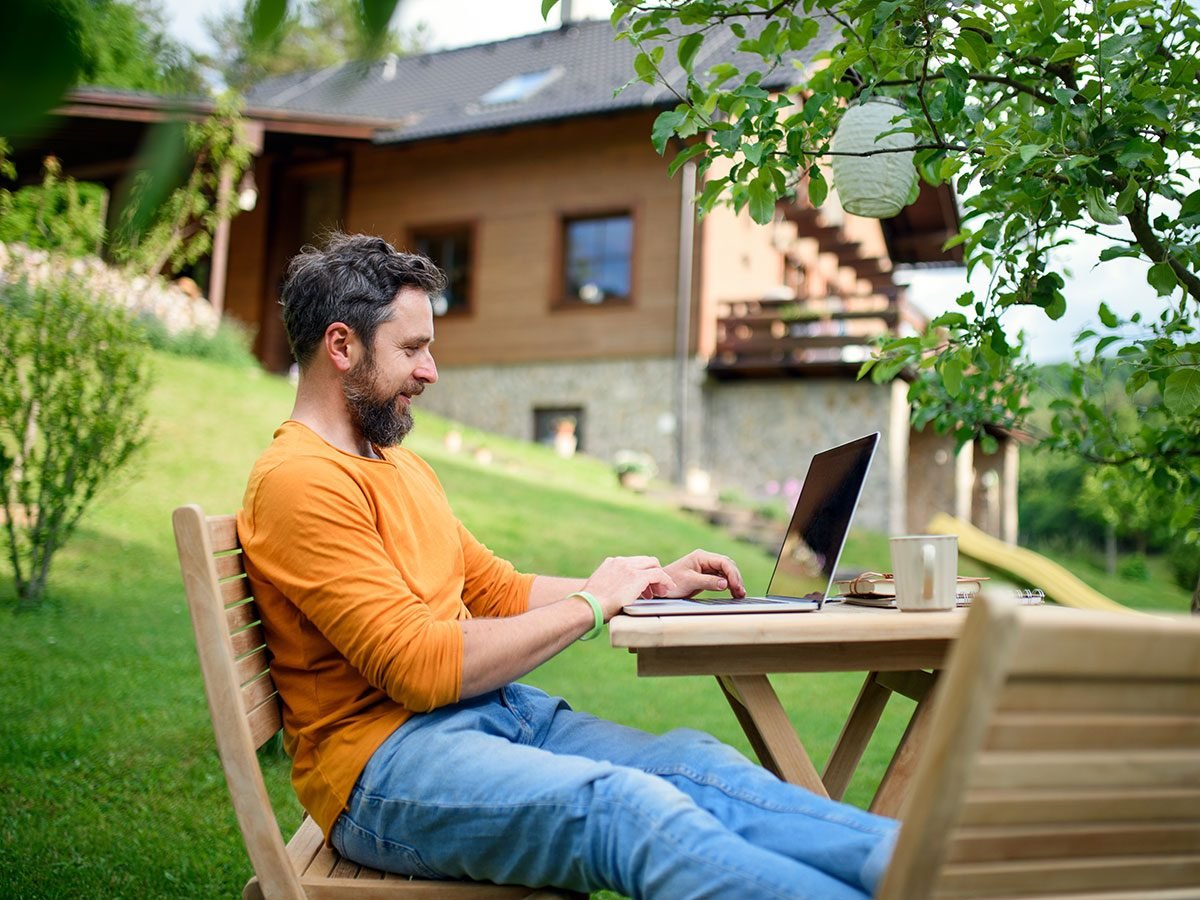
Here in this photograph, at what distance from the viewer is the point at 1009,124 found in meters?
2.38

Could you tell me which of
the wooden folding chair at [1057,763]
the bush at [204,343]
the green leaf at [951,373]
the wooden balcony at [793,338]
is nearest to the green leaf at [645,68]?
the green leaf at [951,373]

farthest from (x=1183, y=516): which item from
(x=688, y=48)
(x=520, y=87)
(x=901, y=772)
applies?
(x=520, y=87)

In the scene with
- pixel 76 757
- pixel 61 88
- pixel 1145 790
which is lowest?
pixel 76 757

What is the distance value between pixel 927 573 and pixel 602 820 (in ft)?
2.49

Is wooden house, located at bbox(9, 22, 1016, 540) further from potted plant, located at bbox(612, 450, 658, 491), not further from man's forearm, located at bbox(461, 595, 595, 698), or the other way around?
man's forearm, located at bbox(461, 595, 595, 698)

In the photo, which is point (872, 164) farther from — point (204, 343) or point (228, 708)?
point (204, 343)

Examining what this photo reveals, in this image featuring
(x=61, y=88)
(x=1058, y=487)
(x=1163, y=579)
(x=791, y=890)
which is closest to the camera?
(x=61, y=88)

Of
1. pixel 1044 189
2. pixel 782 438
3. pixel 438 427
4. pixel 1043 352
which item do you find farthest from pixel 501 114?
pixel 1044 189

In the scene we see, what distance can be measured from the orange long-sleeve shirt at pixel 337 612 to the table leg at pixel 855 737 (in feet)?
3.16

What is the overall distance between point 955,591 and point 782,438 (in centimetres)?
1144

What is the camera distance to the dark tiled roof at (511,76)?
13.9 m

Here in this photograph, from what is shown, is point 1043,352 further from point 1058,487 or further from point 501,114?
point 1058,487

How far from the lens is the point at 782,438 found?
43.6ft

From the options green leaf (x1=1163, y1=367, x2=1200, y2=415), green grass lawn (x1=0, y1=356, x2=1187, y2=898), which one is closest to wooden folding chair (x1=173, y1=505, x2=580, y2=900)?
green grass lawn (x1=0, y1=356, x2=1187, y2=898)
